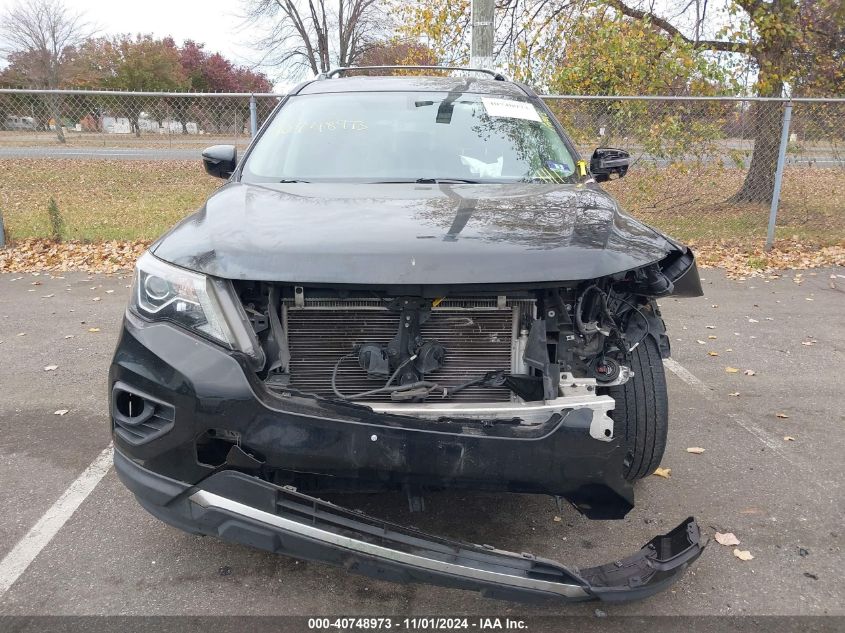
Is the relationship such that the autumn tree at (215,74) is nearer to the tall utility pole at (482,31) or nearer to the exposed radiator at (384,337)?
the tall utility pole at (482,31)

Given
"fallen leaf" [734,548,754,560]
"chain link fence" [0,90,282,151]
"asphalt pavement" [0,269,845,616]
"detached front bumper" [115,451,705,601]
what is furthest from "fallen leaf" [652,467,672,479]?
"chain link fence" [0,90,282,151]

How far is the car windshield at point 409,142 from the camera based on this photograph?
3.41 meters

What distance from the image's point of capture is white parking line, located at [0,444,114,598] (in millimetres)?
2619

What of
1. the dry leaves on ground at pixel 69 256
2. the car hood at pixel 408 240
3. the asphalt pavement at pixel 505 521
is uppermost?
the car hood at pixel 408 240

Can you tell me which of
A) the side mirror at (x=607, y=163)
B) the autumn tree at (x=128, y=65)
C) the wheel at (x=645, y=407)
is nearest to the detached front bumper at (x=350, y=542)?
the wheel at (x=645, y=407)

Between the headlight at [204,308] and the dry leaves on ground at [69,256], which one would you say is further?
the dry leaves on ground at [69,256]

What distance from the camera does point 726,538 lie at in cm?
286

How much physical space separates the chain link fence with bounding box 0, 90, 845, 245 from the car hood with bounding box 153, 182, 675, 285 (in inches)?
239

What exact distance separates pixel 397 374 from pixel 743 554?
161cm

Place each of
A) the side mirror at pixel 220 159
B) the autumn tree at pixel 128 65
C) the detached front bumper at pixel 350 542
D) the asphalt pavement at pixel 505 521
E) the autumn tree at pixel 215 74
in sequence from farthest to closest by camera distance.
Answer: the autumn tree at pixel 215 74 → the autumn tree at pixel 128 65 → the side mirror at pixel 220 159 → the asphalt pavement at pixel 505 521 → the detached front bumper at pixel 350 542

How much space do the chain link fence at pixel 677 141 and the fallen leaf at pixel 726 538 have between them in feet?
20.8

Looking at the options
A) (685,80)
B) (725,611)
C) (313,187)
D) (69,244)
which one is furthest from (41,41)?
(725,611)

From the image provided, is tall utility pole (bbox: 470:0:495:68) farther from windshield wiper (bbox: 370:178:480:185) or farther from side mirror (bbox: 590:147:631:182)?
windshield wiper (bbox: 370:178:480:185)

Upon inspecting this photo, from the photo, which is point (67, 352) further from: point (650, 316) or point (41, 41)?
point (41, 41)
